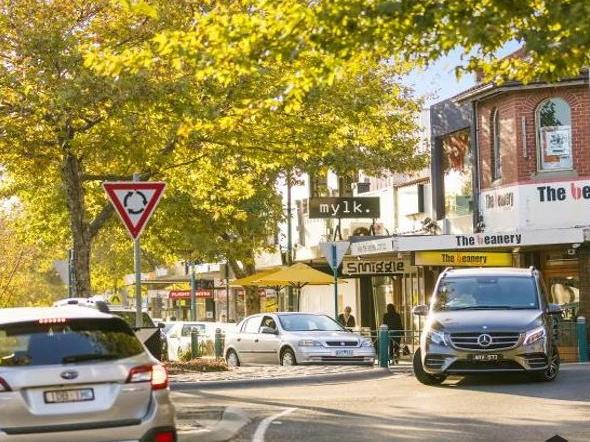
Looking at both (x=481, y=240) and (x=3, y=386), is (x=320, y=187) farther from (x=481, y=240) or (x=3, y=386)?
(x=3, y=386)

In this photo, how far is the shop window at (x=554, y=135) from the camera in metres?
30.9

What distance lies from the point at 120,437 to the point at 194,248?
30.7 meters

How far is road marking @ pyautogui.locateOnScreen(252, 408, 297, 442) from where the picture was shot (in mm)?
13123

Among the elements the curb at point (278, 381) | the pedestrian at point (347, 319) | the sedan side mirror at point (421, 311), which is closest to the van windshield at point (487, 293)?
the sedan side mirror at point (421, 311)

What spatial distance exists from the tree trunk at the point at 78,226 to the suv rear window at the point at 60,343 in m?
15.3

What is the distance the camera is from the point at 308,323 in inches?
1080

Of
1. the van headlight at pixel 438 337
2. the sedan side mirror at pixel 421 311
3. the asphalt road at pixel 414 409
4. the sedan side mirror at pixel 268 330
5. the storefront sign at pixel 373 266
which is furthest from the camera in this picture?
the storefront sign at pixel 373 266

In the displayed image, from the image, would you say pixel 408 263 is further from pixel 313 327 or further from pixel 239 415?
pixel 239 415

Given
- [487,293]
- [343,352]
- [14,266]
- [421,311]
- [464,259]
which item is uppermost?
[14,266]

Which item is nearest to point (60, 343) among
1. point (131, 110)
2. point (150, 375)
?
point (150, 375)

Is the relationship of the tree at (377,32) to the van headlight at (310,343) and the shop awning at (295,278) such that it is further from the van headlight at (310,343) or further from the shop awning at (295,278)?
the shop awning at (295,278)

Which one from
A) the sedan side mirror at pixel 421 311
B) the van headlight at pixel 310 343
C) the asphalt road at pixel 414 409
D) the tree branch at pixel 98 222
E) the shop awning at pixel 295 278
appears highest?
the tree branch at pixel 98 222

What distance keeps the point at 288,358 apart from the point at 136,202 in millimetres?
10963

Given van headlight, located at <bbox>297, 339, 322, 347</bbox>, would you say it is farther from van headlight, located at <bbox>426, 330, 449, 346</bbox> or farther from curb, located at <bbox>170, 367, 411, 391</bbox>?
van headlight, located at <bbox>426, 330, 449, 346</bbox>
